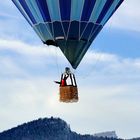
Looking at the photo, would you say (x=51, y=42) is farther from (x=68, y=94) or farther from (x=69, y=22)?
(x=68, y=94)

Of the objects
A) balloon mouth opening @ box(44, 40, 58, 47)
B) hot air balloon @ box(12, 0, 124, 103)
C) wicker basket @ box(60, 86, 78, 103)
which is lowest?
wicker basket @ box(60, 86, 78, 103)

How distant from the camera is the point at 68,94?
158 feet

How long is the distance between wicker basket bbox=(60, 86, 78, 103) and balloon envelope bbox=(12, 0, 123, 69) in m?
2.19

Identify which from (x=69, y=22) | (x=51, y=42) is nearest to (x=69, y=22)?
(x=69, y=22)

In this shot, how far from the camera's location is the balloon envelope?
50.2m

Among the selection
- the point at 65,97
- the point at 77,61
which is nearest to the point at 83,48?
the point at 77,61

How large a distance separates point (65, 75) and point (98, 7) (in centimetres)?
678

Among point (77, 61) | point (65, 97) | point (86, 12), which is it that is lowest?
point (65, 97)

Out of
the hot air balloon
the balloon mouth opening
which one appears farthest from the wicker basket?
the balloon mouth opening

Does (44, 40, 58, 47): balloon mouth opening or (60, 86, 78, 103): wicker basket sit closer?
(60, 86, 78, 103): wicker basket

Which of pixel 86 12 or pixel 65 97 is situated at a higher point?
pixel 86 12

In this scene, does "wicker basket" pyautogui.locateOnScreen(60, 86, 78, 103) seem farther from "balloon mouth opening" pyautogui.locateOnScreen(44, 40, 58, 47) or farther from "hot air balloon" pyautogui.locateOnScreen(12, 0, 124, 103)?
"balloon mouth opening" pyautogui.locateOnScreen(44, 40, 58, 47)

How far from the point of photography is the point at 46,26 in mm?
50844

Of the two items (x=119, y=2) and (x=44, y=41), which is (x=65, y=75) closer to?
(x=44, y=41)
